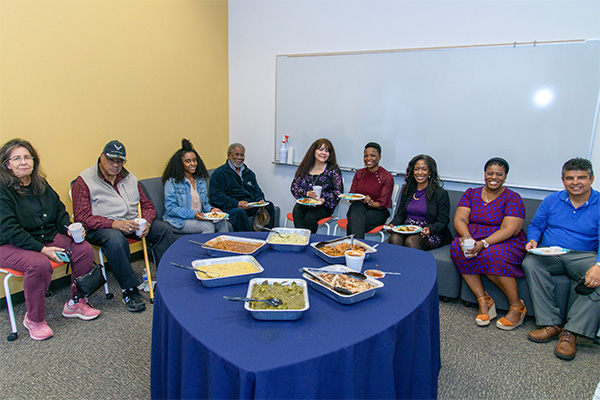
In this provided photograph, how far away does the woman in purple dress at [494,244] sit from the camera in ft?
9.19

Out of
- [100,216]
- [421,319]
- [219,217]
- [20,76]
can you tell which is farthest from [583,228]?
[20,76]

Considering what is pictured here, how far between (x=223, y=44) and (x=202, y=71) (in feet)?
1.89

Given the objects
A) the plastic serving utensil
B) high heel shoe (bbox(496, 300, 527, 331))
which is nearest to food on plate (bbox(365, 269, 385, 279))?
the plastic serving utensil

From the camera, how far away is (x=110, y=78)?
3.43 meters

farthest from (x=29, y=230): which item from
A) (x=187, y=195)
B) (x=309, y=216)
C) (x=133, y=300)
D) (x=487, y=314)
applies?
(x=487, y=314)

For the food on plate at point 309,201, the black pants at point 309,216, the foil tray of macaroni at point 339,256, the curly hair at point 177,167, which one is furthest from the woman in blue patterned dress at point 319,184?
the foil tray of macaroni at point 339,256

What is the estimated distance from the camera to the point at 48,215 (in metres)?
2.70

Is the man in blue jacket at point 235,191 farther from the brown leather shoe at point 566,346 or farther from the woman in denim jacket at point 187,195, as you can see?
the brown leather shoe at point 566,346

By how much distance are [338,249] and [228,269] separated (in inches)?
25.5

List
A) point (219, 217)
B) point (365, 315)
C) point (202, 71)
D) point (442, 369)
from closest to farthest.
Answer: point (365, 315)
point (442, 369)
point (219, 217)
point (202, 71)

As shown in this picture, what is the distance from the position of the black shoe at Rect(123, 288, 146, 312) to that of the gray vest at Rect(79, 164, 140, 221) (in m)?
0.64

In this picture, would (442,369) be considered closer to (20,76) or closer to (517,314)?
(517,314)

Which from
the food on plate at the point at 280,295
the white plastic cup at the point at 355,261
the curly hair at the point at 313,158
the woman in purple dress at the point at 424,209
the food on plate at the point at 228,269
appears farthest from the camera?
the curly hair at the point at 313,158

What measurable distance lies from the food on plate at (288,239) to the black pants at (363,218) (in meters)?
1.42
